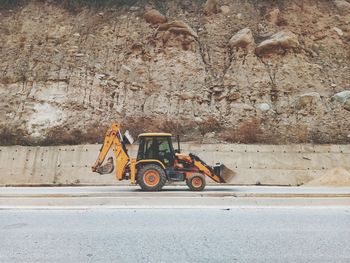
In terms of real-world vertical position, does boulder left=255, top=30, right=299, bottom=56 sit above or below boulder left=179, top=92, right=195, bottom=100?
above

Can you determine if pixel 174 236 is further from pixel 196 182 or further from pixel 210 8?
pixel 210 8

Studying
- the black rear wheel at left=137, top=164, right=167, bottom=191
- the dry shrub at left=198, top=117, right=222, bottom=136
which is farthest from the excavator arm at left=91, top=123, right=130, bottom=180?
the dry shrub at left=198, top=117, right=222, bottom=136

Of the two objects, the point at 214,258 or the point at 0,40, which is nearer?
the point at 214,258

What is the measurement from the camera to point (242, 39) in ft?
79.2

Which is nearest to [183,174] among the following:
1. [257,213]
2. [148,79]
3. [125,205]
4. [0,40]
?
[125,205]

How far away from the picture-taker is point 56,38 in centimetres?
2456

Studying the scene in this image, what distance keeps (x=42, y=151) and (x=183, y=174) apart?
26.7ft

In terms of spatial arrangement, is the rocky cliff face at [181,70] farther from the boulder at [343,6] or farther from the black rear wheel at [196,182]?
the black rear wheel at [196,182]

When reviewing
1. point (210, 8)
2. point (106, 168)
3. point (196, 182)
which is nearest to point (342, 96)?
point (210, 8)

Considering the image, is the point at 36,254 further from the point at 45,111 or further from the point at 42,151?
the point at 45,111

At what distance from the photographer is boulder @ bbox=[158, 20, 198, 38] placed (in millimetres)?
24422

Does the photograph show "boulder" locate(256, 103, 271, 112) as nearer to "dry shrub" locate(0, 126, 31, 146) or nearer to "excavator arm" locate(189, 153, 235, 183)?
"excavator arm" locate(189, 153, 235, 183)

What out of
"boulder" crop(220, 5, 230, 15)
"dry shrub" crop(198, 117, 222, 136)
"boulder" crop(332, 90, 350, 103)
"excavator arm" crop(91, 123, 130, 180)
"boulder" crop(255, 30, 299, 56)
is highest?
"boulder" crop(220, 5, 230, 15)

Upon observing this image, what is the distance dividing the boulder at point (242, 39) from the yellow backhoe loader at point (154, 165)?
12.2 metres
